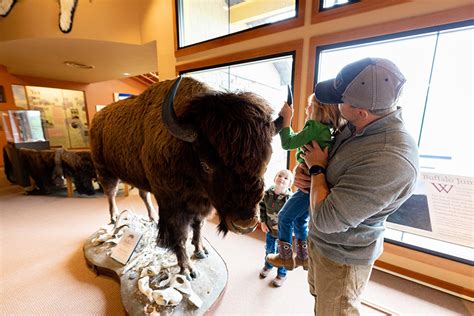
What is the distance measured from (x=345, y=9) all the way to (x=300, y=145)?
1850 mm

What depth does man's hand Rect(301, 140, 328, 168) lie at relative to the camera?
3.08 feet

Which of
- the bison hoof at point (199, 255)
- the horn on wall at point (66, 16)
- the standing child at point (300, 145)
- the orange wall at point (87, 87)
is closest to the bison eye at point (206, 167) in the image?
the standing child at point (300, 145)

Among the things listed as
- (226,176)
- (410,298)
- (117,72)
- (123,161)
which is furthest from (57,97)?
(410,298)

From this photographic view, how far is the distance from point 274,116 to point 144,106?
4.31 feet

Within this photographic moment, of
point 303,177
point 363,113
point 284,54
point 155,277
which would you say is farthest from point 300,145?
point 284,54

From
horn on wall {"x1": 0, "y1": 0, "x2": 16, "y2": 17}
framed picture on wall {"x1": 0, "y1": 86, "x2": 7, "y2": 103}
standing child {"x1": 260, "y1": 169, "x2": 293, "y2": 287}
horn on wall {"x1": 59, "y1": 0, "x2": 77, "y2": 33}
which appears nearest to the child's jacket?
standing child {"x1": 260, "y1": 169, "x2": 293, "y2": 287}

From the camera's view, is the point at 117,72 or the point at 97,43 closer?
the point at 97,43

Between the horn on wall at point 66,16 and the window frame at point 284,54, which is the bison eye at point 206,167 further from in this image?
the horn on wall at point 66,16

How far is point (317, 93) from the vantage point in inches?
37.0

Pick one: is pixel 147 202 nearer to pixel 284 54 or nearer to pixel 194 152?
pixel 194 152

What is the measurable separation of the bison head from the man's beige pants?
1.41 ft

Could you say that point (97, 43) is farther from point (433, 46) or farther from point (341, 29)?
point (433, 46)

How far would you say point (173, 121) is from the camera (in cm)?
112

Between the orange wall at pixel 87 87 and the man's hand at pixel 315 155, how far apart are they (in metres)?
9.69
